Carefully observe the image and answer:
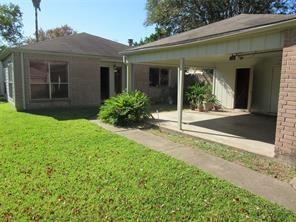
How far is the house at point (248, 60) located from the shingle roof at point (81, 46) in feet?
12.8

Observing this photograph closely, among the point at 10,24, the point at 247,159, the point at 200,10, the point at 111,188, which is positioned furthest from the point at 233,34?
the point at 10,24

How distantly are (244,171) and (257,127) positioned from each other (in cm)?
427

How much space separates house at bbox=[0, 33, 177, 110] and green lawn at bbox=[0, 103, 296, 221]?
5.93 metres

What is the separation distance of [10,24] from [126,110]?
28.2m

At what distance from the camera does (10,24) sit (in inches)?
1150

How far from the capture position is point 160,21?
25.4m

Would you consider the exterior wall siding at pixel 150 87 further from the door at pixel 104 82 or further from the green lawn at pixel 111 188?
the green lawn at pixel 111 188

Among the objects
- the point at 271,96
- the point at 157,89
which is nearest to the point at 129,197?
the point at 271,96

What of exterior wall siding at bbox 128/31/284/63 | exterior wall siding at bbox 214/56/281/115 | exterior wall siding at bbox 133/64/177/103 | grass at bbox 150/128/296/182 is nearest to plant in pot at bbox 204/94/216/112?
exterior wall siding at bbox 214/56/281/115

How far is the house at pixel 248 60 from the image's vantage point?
4629mm

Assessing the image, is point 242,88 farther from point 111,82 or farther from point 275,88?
point 111,82

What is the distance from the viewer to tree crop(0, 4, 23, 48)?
28.4 metres

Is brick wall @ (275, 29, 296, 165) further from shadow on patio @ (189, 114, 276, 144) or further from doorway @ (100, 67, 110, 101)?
doorway @ (100, 67, 110, 101)

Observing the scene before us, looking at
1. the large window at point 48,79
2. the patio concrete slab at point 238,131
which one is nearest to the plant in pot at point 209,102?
the patio concrete slab at point 238,131
